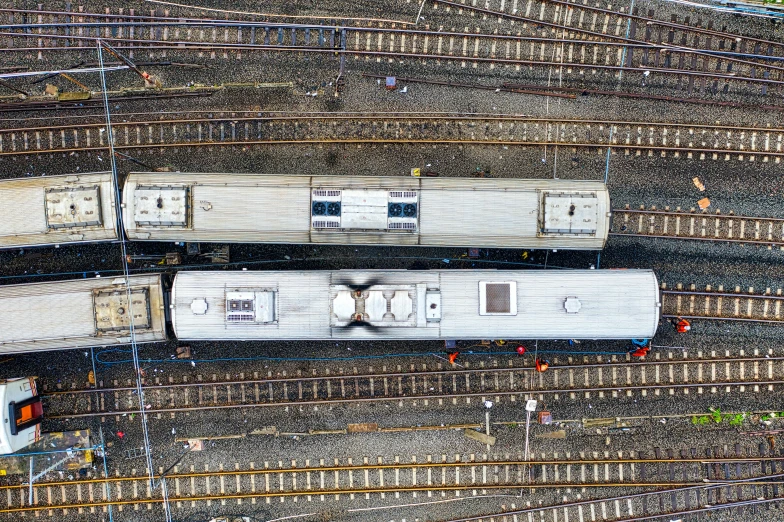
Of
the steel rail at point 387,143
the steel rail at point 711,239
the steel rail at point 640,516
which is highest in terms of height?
the steel rail at point 387,143

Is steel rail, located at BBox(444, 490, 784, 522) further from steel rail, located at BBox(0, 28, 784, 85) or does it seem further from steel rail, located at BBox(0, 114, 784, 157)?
steel rail, located at BBox(0, 28, 784, 85)

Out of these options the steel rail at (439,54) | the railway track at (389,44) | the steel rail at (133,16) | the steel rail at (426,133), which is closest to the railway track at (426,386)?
the steel rail at (426,133)

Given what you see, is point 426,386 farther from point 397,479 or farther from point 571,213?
point 571,213

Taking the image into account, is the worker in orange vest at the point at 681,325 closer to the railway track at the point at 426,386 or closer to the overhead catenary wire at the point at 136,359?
the railway track at the point at 426,386

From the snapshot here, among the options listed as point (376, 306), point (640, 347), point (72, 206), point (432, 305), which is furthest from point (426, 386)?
point (72, 206)

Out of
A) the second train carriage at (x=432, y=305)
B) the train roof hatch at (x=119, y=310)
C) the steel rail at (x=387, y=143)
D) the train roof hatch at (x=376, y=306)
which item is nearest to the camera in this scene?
the train roof hatch at (x=376, y=306)

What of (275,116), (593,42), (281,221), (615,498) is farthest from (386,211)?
(615,498)
